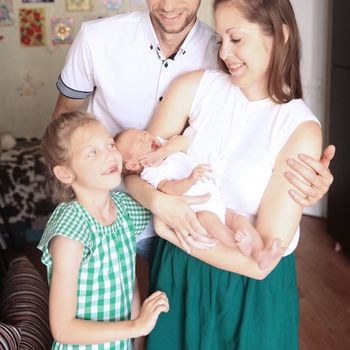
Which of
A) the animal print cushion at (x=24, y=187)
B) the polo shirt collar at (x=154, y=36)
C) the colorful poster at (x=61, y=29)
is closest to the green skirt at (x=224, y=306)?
the polo shirt collar at (x=154, y=36)

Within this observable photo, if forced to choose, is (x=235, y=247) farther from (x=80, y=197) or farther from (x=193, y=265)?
(x=80, y=197)

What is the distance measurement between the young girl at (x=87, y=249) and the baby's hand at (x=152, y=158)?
0.13m

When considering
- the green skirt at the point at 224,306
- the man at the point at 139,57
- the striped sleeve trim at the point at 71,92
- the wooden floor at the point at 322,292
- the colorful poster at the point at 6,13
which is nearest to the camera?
the green skirt at the point at 224,306

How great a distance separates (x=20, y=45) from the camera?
4.23m

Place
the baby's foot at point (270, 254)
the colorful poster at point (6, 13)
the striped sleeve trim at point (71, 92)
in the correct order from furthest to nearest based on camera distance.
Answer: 1. the colorful poster at point (6, 13)
2. the striped sleeve trim at point (71, 92)
3. the baby's foot at point (270, 254)

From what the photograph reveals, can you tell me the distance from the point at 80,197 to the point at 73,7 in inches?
122

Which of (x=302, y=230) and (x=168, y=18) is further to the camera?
(x=302, y=230)

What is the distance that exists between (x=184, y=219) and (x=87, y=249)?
262 mm

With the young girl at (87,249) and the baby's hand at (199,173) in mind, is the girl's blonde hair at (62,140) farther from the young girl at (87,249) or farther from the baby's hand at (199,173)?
the baby's hand at (199,173)

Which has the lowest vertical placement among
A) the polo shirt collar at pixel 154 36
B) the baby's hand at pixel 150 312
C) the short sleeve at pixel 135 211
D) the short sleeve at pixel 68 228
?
the baby's hand at pixel 150 312

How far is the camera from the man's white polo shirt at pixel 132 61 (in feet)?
5.79

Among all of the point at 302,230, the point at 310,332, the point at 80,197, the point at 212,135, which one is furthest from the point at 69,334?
the point at 302,230

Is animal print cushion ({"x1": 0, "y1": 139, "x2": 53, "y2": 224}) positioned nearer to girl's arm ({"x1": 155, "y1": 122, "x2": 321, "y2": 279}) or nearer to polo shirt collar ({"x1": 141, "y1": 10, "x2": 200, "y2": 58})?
polo shirt collar ({"x1": 141, "y1": 10, "x2": 200, "y2": 58})

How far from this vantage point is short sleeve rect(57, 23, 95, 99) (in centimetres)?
184
